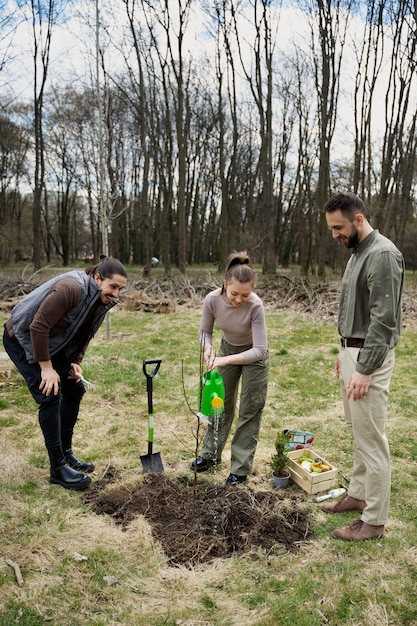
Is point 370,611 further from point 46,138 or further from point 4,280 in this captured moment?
point 46,138

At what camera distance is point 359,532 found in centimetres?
275

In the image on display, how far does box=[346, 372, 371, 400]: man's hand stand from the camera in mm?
2473

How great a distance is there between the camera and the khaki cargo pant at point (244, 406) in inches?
130

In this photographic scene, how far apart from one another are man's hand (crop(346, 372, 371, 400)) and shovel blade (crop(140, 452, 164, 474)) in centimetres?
182

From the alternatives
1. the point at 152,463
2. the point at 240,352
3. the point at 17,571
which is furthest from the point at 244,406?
the point at 17,571

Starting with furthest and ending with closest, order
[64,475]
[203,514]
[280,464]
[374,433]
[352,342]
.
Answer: [280,464] → [64,475] → [203,514] → [352,342] → [374,433]

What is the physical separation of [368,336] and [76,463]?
2534 mm

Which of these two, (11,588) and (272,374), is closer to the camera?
(11,588)

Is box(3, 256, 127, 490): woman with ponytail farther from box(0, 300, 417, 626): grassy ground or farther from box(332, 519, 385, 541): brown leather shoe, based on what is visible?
box(332, 519, 385, 541): brown leather shoe

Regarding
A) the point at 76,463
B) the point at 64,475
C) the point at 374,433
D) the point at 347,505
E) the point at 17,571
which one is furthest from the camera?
the point at 76,463

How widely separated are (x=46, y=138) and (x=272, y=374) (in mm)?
24083

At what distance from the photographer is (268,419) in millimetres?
4844

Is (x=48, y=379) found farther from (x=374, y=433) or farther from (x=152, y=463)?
(x=374, y=433)

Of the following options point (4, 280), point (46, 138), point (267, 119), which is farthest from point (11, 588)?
point (46, 138)
